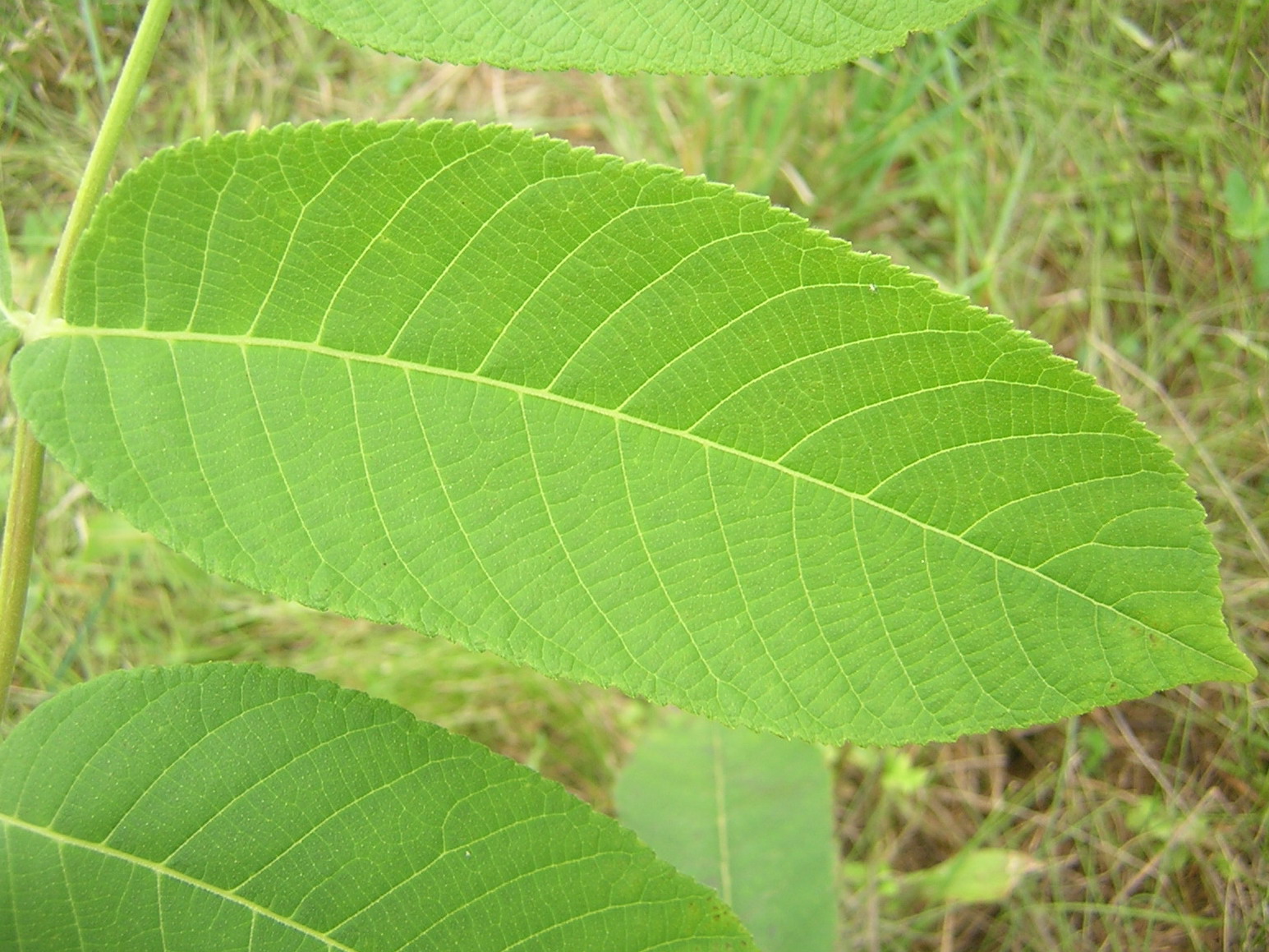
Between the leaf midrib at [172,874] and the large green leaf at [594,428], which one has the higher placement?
the large green leaf at [594,428]

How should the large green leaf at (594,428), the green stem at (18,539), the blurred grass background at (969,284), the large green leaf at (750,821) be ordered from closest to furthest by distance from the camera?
the large green leaf at (594,428) < the green stem at (18,539) < the large green leaf at (750,821) < the blurred grass background at (969,284)

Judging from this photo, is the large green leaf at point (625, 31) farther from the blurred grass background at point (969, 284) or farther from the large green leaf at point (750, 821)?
the blurred grass background at point (969, 284)

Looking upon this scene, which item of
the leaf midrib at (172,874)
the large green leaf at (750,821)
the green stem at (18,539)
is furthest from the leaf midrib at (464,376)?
the large green leaf at (750,821)

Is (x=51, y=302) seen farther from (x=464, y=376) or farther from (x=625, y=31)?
(x=625, y=31)

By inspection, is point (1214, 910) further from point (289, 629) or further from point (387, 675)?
point (289, 629)

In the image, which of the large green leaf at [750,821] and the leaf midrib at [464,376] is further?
the large green leaf at [750,821]

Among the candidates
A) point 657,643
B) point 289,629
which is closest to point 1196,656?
A: point 657,643
